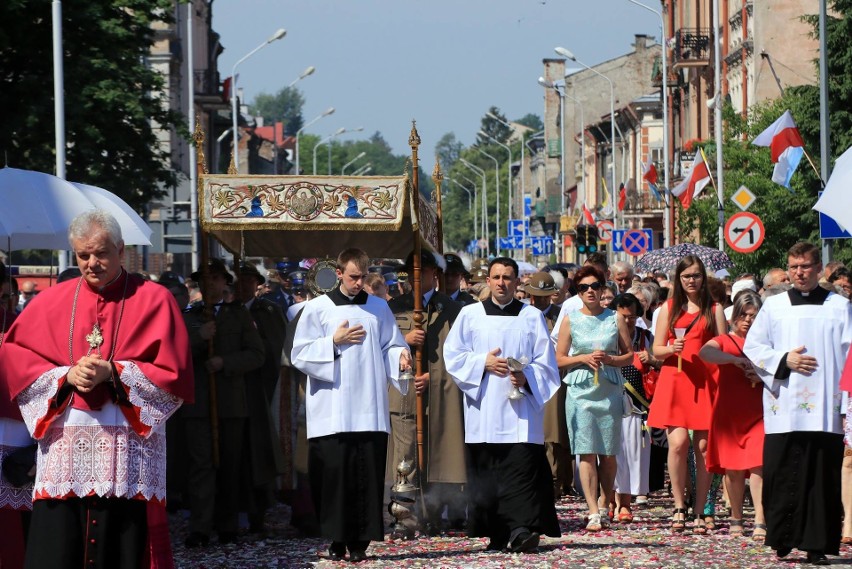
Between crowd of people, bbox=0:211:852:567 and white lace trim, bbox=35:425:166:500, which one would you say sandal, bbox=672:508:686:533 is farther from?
white lace trim, bbox=35:425:166:500

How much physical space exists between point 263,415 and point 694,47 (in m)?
43.9

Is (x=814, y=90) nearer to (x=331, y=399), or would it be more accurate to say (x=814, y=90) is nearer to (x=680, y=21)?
(x=331, y=399)

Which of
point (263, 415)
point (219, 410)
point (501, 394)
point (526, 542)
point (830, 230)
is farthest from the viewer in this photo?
point (830, 230)

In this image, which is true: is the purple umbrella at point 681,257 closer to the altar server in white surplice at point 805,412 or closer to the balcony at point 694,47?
the altar server in white surplice at point 805,412

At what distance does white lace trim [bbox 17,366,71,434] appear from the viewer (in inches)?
302

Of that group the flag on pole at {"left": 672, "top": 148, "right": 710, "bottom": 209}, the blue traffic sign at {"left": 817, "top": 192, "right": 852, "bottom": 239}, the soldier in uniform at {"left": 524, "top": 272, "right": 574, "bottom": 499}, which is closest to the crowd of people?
the soldier in uniform at {"left": 524, "top": 272, "right": 574, "bottom": 499}

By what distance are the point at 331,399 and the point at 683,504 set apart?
2890 mm

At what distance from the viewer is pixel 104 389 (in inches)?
304

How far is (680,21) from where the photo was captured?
59.2 metres

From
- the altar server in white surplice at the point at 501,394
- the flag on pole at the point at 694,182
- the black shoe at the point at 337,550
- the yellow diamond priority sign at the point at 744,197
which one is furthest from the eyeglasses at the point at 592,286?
the flag on pole at the point at 694,182

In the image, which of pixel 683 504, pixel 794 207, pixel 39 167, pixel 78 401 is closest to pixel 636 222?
pixel 794 207

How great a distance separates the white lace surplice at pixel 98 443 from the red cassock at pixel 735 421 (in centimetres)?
519

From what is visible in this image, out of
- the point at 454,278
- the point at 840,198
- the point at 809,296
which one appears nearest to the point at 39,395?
the point at 809,296

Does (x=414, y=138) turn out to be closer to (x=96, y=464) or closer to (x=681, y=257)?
(x=96, y=464)
